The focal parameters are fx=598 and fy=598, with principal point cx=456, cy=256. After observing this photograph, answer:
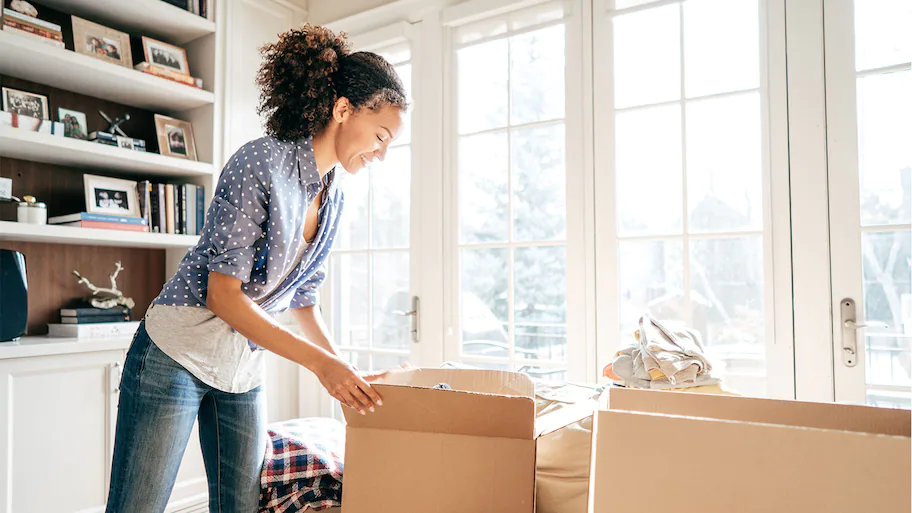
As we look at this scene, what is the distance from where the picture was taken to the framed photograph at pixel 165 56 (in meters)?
2.65

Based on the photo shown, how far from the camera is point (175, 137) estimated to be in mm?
2834

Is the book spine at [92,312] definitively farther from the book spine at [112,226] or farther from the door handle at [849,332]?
the door handle at [849,332]

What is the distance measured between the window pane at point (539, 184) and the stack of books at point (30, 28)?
5.97 feet

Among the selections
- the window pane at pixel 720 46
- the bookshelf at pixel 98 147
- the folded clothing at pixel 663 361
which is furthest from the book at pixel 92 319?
the window pane at pixel 720 46

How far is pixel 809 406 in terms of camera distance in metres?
0.83

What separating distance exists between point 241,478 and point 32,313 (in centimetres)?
173

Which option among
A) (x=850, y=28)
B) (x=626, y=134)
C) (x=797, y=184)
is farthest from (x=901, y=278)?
(x=626, y=134)

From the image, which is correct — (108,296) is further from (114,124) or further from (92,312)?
(114,124)

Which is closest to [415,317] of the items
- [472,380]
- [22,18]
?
[472,380]

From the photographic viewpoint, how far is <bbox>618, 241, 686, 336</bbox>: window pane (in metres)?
2.12

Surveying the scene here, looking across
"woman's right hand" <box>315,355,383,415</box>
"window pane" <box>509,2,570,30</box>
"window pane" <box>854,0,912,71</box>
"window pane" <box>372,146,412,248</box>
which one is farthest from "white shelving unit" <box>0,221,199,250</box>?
"window pane" <box>854,0,912,71</box>

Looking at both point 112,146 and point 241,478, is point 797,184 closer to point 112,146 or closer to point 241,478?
point 241,478

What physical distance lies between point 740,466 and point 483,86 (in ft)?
7.29

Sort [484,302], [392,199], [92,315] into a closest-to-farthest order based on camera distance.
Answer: [92,315]
[484,302]
[392,199]
